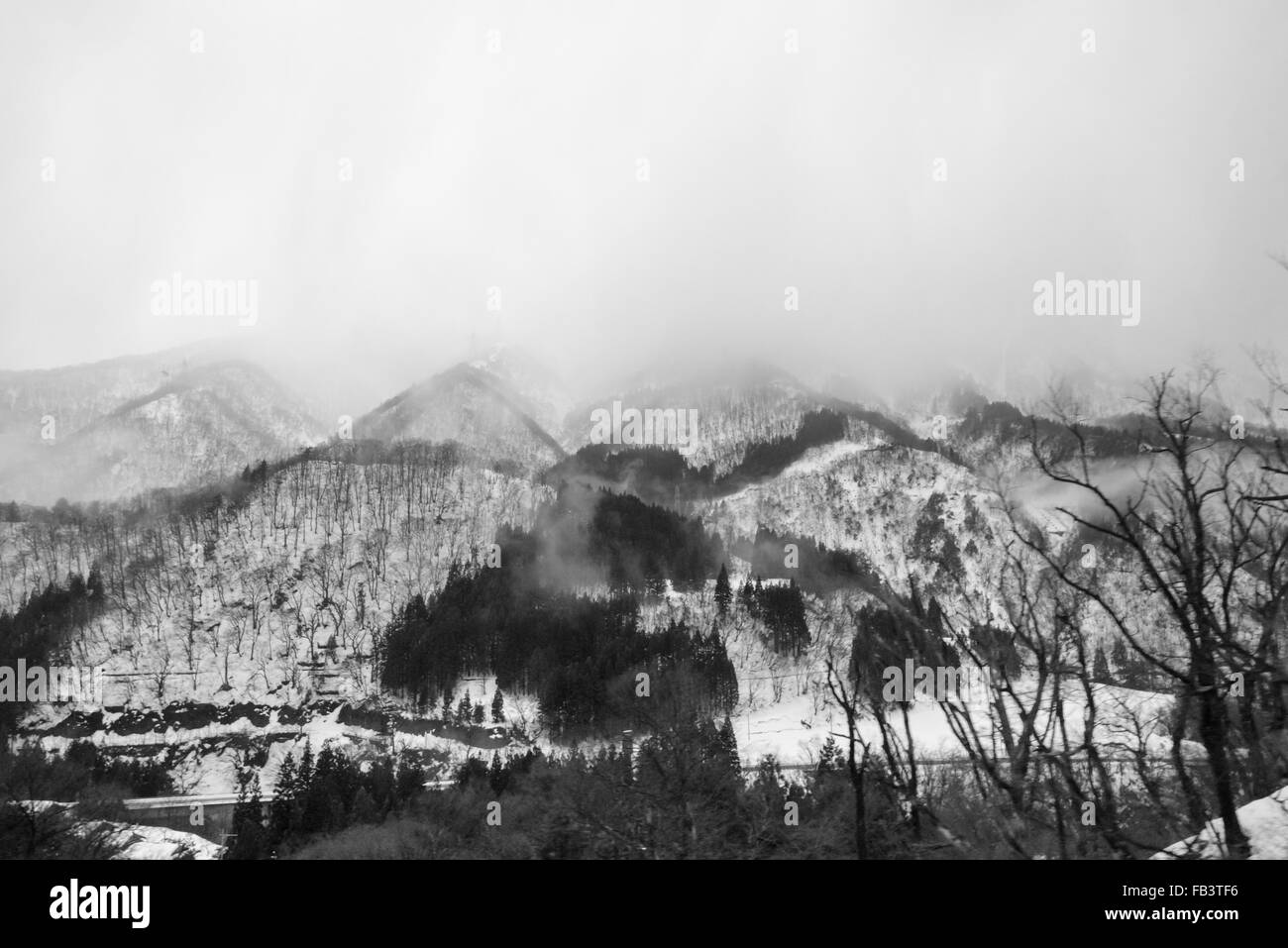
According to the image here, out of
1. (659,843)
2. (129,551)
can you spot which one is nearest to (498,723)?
(659,843)

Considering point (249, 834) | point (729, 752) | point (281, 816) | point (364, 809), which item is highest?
point (729, 752)

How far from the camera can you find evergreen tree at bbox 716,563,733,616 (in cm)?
13725

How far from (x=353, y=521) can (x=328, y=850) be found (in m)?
127

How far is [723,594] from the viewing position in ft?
454

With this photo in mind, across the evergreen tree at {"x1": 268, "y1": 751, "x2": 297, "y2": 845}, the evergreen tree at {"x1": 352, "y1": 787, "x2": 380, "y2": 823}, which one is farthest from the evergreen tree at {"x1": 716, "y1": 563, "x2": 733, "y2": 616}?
the evergreen tree at {"x1": 268, "y1": 751, "x2": 297, "y2": 845}

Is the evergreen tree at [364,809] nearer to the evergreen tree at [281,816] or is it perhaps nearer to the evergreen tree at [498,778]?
the evergreen tree at [281,816]

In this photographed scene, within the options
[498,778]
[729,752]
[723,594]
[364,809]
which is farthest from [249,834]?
[723,594]

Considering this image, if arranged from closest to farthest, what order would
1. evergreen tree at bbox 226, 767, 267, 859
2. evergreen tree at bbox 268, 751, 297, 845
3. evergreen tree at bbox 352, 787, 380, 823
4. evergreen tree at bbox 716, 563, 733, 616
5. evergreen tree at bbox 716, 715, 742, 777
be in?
evergreen tree at bbox 716, 715, 742, 777, evergreen tree at bbox 226, 767, 267, 859, evergreen tree at bbox 352, 787, 380, 823, evergreen tree at bbox 268, 751, 297, 845, evergreen tree at bbox 716, 563, 733, 616

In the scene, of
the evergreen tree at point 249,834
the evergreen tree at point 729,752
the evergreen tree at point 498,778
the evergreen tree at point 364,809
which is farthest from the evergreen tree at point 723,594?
the evergreen tree at point 249,834

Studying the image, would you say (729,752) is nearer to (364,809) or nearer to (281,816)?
(364,809)

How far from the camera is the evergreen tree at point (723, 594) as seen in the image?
450 ft

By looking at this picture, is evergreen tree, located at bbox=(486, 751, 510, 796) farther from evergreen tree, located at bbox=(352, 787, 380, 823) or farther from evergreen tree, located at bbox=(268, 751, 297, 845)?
evergreen tree, located at bbox=(268, 751, 297, 845)
